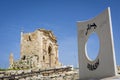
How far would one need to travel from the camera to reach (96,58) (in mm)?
12727

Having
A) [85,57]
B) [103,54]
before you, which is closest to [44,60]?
[85,57]

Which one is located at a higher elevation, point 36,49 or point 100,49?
point 36,49

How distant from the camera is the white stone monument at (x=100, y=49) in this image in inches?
445

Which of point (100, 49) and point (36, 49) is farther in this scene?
point (36, 49)

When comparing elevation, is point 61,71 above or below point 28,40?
below

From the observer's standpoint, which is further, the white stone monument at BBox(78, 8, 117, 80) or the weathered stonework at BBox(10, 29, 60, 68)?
the weathered stonework at BBox(10, 29, 60, 68)

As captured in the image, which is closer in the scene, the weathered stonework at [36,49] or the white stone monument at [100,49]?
the white stone monument at [100,49]

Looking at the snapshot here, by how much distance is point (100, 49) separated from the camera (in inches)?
483

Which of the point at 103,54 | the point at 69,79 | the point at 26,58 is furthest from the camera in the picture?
the point at 26,58

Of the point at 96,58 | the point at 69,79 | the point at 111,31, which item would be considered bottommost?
the point at 69,79

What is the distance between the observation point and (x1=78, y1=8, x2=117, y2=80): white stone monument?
37.1 ft

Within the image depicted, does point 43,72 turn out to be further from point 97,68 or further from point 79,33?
point 97,68

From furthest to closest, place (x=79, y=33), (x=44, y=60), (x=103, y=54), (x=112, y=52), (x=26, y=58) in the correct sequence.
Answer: (x=44, y=60)
(x=26, y=58)
(x=79, y=33)
(x=103, y=54)
(x=112, y=52)

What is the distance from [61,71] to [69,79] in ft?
7.35
